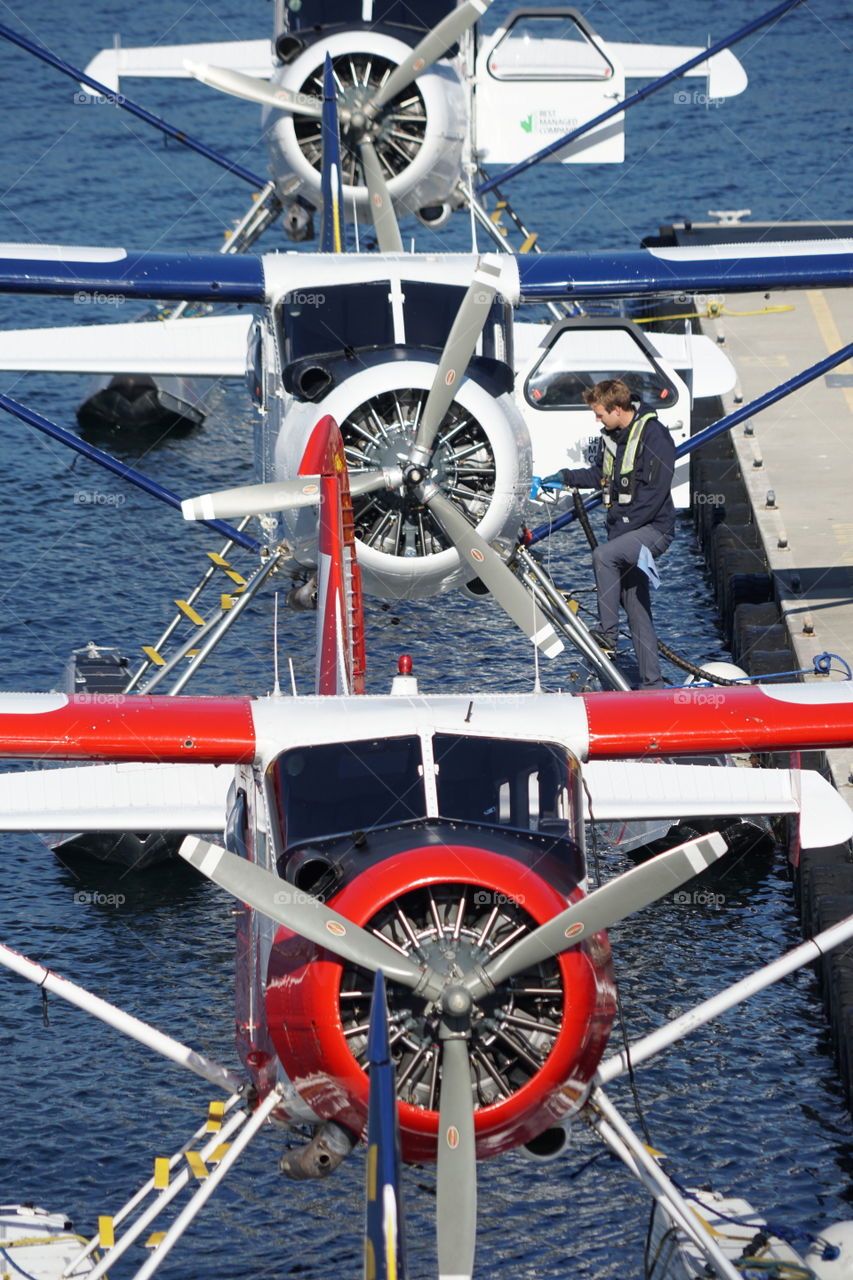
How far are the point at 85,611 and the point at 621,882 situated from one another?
13.2m

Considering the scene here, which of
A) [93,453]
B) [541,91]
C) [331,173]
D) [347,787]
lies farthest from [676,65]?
[347,787]

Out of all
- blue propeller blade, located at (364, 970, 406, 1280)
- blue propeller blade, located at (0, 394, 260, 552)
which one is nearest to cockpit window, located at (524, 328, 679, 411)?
blue propeller blade, located at (0, 394, 260, 552)

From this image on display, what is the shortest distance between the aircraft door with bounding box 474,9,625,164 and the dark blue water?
4759mm

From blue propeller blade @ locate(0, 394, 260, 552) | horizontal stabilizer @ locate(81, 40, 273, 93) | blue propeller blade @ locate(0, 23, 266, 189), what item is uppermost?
horizontal stabilizer @ locate(81, 40, 273, 93)

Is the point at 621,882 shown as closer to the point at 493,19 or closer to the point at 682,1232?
the point at 682,1232

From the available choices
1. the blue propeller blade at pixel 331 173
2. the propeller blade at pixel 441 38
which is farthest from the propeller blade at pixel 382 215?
the propeller blade at pixel 441 38

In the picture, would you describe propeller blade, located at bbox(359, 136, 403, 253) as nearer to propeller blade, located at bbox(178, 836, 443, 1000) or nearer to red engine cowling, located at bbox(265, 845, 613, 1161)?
propeller blade, located at bbox(178, 836, 443, 1000)

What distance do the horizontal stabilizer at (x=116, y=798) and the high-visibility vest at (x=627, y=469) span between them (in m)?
→ 4.57

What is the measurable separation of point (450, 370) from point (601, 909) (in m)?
6.77

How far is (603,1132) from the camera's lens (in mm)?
10359

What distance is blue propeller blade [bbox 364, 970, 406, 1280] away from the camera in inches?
322

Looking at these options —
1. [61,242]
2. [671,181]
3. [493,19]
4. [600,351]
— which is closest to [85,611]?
[600,351]

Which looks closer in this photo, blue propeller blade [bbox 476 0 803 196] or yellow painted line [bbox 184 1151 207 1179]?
yellow painted line [bbox 184 1151 207 1179]

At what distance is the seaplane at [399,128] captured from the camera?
2116 centimetres
